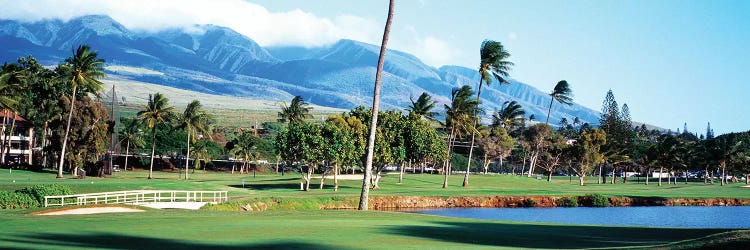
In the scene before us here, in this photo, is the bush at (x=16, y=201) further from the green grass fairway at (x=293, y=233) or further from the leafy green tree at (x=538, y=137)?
the leafy green tree at (x=538, y=137)

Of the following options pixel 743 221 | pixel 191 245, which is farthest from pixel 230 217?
pixel 743 221

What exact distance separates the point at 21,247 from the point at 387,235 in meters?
12.0

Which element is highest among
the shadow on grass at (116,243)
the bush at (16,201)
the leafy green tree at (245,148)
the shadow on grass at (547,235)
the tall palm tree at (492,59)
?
the tall palm tree at (492,59)

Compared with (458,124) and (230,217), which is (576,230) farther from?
(458,124)

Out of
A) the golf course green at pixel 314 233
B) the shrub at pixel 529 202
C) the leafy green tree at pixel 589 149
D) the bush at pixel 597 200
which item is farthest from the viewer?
the leafy green tree at pixel 589 149

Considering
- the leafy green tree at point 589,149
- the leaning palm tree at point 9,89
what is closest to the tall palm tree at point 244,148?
the leaning palm tree at point 9,89

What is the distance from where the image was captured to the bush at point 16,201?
45391 millimetres

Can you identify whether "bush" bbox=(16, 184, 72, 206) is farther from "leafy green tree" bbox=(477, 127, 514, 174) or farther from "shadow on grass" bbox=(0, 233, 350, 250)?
"leafy green tree" bbox=(477, 127, 514, 174)

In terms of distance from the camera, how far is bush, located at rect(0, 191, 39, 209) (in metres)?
45.4

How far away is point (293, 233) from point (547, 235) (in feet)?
33.1

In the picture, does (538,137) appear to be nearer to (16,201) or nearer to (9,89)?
(9,89)

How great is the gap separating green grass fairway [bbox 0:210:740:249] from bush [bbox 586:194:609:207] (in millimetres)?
37415

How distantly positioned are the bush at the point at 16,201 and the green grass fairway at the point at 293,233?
11702 mm

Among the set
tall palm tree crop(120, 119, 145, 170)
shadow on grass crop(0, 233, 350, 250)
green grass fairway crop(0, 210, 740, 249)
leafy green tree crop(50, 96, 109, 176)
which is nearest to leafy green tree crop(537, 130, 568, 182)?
tall palm tree crop(120, 119, 145, 170)
